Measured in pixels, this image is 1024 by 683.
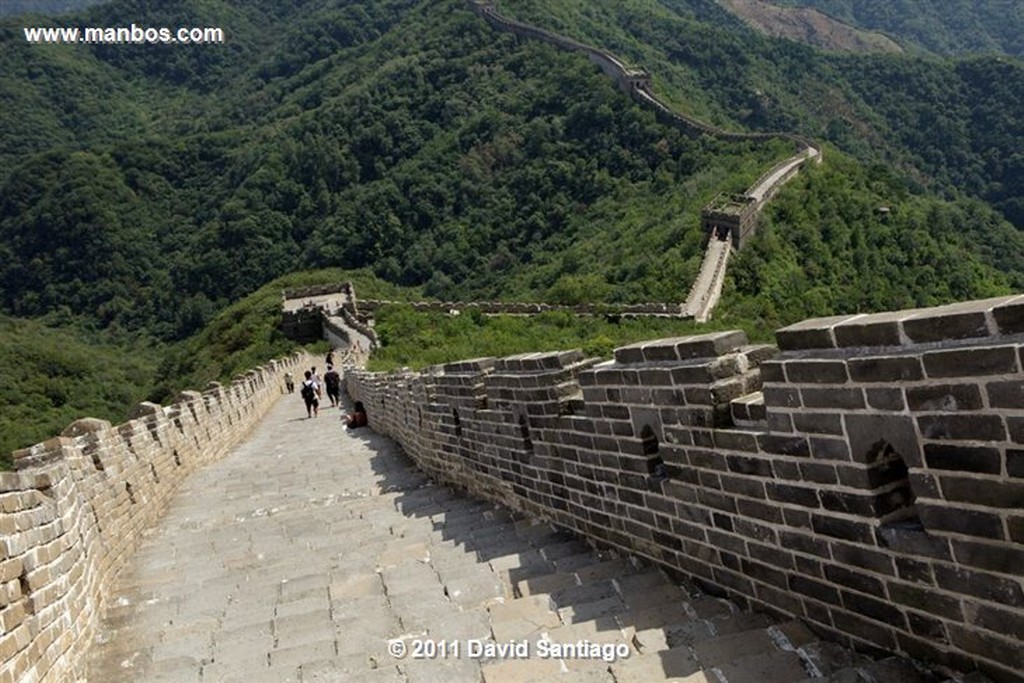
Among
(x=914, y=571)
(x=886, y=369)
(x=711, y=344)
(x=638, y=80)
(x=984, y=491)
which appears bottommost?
(x=914, y=571)

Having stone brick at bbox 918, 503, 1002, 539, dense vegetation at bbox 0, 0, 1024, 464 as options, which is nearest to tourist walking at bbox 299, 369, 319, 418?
dense vegetation at bbox 0, 0, 1024, 464

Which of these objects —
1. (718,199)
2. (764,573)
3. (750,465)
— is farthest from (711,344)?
(718,199)

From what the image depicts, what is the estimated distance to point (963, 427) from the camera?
2.64 metres

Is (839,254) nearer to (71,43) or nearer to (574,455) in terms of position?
(574,455)

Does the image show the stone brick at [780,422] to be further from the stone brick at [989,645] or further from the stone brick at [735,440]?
the stone brick at [989,645]

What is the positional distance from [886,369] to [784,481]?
74 centimetres

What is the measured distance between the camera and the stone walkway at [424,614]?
133 inches

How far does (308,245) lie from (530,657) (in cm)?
7371

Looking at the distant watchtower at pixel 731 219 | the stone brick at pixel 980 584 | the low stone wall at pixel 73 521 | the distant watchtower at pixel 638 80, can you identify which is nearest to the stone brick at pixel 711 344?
the stone brick at pixel 980 584

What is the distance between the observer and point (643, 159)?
205 feet

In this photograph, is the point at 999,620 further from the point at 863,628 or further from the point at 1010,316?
the point at 1010,316

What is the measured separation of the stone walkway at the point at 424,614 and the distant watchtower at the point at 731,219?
35292mm

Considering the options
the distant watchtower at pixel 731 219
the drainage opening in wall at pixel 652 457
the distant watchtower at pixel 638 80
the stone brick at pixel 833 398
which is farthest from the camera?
the distant watchtower at pixel 638 80

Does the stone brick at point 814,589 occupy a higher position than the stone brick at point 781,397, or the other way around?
the stone brick at point 781,397
